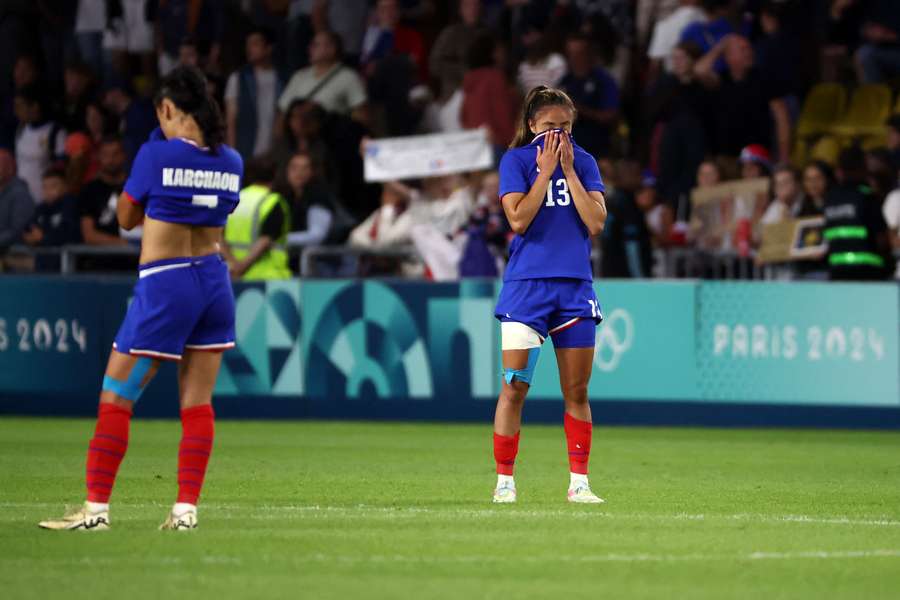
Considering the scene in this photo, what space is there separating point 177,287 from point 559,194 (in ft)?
8.40

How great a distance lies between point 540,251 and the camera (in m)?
10.5

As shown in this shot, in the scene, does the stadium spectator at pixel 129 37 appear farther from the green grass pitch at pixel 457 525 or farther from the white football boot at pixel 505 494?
the white football boot at pixel 505 494

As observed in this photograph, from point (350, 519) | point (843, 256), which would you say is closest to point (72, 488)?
point (350, 519)

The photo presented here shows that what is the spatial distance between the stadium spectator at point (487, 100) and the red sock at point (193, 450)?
12924 millimetres

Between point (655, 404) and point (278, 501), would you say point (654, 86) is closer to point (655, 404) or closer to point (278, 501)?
point (655, 404)

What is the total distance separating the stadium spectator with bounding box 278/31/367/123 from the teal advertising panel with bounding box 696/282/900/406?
18.7 ft

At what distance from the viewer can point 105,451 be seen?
8859 mm

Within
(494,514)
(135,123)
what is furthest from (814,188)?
(494,514)

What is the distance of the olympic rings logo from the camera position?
1830 centimetres

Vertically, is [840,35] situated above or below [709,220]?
above

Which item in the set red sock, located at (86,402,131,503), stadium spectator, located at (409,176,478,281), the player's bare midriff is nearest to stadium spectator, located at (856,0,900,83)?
stadium spectator, located at (409,176,478,281)

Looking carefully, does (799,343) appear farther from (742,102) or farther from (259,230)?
(259,230)

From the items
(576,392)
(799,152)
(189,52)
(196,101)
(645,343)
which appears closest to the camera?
(196,101)

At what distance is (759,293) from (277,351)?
15.8ft
